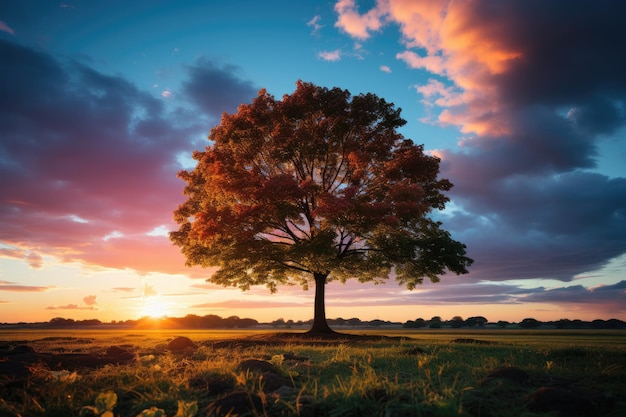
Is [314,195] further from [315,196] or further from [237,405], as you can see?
[237,405]

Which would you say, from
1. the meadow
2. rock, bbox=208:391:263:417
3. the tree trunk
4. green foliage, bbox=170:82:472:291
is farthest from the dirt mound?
the tree trunk

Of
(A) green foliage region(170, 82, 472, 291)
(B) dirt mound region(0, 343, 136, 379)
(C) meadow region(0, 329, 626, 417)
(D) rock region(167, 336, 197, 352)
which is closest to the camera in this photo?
(C) meadow region(0, 329, 626, 417)

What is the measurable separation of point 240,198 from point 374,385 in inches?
734

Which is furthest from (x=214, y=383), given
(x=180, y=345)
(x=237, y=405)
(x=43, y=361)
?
(x=180, y=345)

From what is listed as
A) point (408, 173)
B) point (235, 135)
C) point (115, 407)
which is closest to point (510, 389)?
point (115, 407)

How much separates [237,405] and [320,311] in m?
20.1

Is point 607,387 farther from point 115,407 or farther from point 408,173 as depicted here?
point 408,173

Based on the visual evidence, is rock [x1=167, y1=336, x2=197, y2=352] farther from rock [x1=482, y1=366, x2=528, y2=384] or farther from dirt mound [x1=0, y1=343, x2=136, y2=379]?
rock [x1=482, y1=366, x2=528, y2=384]

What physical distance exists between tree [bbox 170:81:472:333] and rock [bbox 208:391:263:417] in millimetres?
15126

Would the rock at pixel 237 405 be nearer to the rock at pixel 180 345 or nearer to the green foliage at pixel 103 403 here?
the green foliage at pixel 103 403

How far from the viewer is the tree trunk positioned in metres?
22.8

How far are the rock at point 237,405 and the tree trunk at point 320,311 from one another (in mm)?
18973

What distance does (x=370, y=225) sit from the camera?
19.8 m

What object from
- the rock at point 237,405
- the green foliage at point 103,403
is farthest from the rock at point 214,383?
the green foliage at point 103,403
